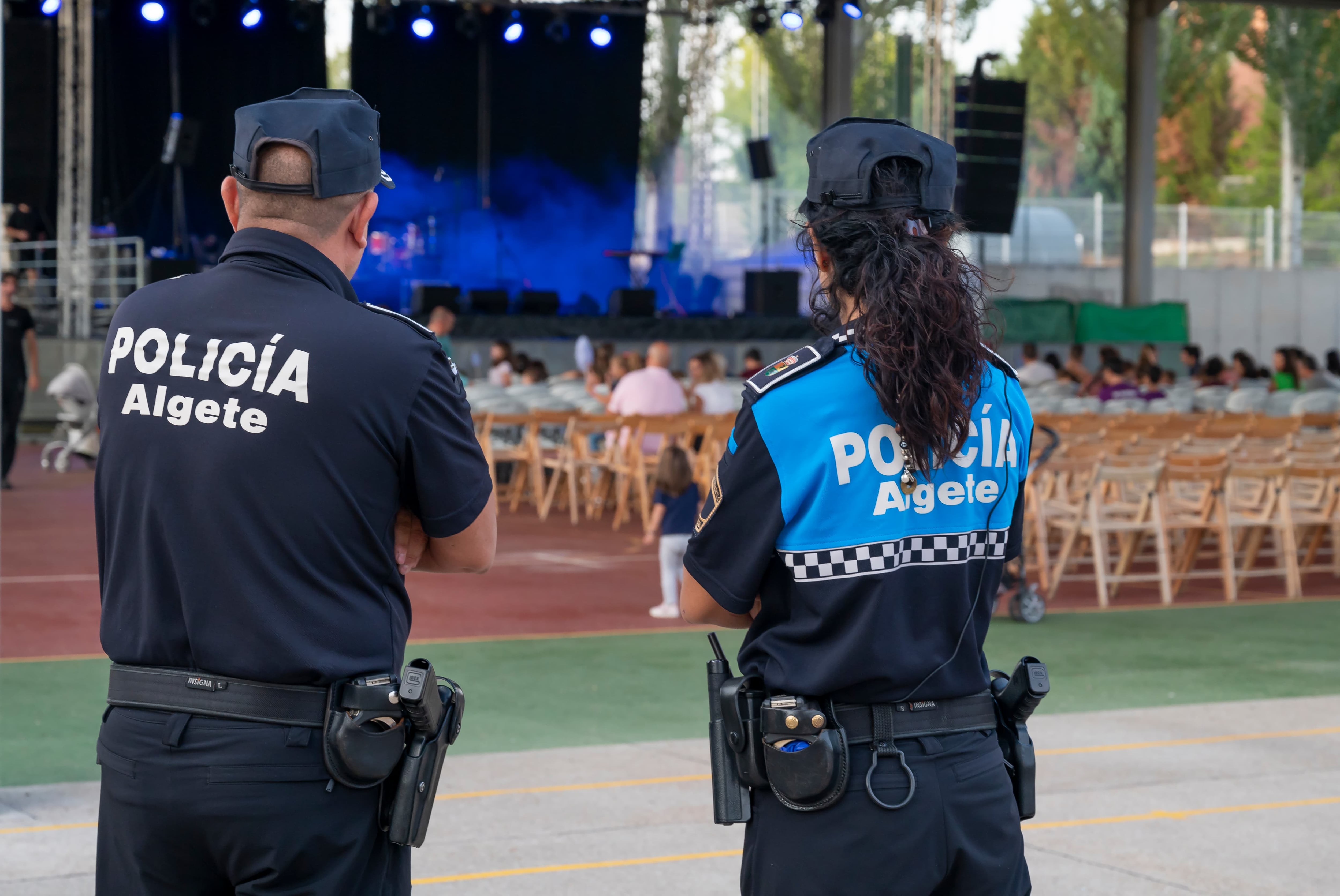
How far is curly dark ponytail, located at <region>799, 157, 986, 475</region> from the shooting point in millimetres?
2125

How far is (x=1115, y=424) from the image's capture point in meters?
11.6

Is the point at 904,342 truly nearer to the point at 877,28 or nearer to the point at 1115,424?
the point at 1115,424

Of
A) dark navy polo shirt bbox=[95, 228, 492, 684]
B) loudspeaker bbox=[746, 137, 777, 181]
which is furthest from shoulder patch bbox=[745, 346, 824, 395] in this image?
loudspeaker bbox=[746, 137, 777, 181]

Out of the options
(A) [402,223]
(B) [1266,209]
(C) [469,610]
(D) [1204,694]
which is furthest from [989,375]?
(B) [1266,209]

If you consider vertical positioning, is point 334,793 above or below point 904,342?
below

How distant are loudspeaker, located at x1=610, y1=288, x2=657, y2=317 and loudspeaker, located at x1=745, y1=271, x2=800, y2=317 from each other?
69.1 inches

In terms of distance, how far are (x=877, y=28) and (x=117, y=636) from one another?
3445 cm

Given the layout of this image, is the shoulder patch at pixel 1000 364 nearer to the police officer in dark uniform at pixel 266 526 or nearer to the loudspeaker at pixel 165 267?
the police officer in dark uniform at pixel 266 526

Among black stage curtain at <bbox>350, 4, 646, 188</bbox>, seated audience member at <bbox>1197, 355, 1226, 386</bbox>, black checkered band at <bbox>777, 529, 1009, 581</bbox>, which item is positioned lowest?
black checkered band at <bbox>777, 529, 1009, 581</bbox>

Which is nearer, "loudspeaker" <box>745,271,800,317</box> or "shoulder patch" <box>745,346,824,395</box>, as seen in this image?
"shoulder patch" <box>745,346,824,395</box>

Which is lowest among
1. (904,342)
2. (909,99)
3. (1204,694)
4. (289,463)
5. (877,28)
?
(1204,694)

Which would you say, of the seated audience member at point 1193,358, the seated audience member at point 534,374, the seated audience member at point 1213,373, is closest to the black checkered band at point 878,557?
the seated audience member at point 534,374

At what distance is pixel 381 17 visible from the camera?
78.6ft

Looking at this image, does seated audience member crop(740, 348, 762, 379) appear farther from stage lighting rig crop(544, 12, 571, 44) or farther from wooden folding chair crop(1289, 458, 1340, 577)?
stage lighting rig crop(544, 12, 571, 44)
